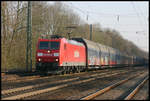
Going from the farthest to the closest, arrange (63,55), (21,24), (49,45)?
(21,24), (63,55), (49,45)

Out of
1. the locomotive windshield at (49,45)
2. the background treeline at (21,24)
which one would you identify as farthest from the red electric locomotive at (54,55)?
the background treeline at (21,24)

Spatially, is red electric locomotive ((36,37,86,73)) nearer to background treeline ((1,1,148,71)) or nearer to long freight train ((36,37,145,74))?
long freight train ((36,37,145,74))

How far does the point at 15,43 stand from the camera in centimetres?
3191

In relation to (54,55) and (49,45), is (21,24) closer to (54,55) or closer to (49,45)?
(49,45)

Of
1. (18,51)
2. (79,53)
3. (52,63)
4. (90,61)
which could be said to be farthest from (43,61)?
(18,51)

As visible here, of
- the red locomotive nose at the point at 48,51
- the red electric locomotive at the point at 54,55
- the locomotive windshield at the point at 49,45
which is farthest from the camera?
the locomotive windshield at the point at 49,45

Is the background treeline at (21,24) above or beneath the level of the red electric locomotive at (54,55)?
above

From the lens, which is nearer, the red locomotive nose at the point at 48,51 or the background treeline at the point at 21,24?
the red locomotive nose at the point at 48,51

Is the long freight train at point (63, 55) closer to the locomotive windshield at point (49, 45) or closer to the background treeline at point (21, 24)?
the locomotive windshield at point (49, 45)

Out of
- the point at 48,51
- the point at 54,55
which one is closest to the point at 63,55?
the point at 54,55

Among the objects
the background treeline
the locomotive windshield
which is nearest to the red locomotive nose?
the locomotive windshield

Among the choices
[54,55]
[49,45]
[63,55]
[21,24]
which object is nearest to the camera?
[54,55]

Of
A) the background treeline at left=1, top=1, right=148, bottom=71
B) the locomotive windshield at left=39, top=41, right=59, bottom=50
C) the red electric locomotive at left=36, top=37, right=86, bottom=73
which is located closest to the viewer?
the red electric locomotive at left=36, top=37, right=86, bottom=73

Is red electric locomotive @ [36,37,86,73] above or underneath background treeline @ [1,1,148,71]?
underneath
